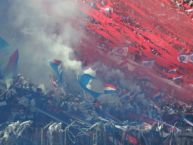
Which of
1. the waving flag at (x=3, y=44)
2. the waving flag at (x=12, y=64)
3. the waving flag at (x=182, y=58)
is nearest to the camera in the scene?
the waving flag at (x=182, y=58)

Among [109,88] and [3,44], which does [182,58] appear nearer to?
[109,88]

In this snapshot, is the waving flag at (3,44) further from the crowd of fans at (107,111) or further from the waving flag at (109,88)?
Answer: the waving flag at (109,88)

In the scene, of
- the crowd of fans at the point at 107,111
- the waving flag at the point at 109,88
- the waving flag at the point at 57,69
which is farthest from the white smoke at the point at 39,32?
the waving flag at the point at 109,88

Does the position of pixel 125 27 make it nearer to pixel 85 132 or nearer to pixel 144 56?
pixel 144 56

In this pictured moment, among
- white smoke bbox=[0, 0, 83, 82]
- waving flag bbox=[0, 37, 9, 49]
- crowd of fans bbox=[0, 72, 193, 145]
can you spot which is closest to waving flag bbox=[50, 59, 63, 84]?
white smoke bbox=[0, 0, 83, 82]

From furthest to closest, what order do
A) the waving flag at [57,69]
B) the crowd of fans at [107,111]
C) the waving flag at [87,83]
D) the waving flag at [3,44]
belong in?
the waving flag at [3,44] < the waving flag at [57,69] < the waving flag at [87,83] < the crowd of fans at [107,111]
